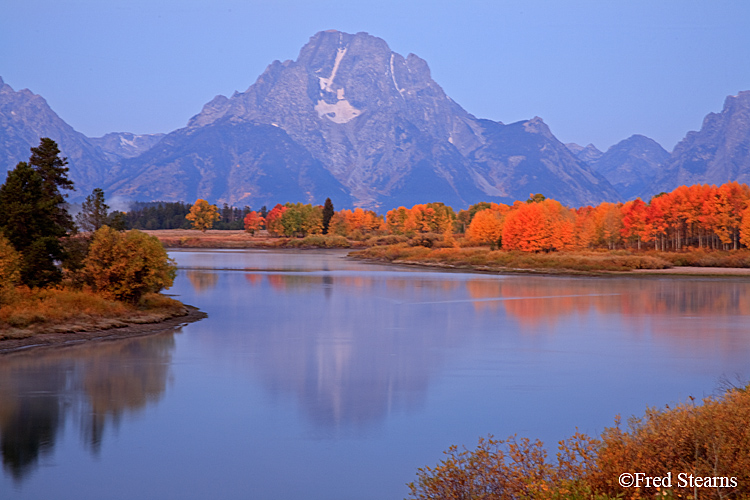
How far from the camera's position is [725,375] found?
20.1 metres

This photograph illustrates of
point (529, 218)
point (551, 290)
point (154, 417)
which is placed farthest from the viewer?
point (529, 218)

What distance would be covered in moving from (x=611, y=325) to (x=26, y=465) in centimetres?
2736

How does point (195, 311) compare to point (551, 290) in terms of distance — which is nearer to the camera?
point (195, 311)

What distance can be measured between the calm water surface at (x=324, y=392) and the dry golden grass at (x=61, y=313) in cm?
189

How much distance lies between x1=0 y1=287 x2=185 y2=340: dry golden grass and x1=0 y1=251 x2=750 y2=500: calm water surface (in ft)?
6.19

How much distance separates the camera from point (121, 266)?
29016 mm

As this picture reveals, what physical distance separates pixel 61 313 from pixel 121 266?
3684 mm

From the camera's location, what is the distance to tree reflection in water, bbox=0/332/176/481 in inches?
528

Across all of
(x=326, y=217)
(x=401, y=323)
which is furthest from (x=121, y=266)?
(x=326, y=217)

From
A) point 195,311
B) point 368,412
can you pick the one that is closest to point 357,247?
point 195,311

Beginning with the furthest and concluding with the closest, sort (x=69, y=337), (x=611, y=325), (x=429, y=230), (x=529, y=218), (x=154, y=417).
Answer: (x=429, y=230) < (x=529, y=218) < (x=611, y=325) < (x=69, y=337) < (x=154, y=417)

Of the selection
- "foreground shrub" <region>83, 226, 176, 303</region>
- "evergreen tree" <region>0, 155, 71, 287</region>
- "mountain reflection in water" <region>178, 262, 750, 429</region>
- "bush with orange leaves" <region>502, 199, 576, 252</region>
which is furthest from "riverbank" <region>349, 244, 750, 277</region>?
"evergreen tree" <region>0, 155, 71, 287</region>

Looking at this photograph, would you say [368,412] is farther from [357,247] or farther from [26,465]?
[357,247]

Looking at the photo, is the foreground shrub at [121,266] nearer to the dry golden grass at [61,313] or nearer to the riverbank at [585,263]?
the dry golden grass at [61,313]
